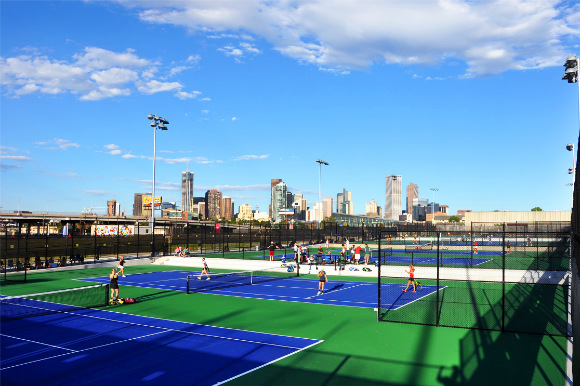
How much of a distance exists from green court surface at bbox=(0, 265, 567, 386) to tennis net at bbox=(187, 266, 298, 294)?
5752 mm

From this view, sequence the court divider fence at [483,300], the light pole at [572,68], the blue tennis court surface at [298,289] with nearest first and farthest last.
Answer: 1. the court divider fence at [483,300]
2. the light pole at [572,68]
3. the blue tennis court surface at [298,289]

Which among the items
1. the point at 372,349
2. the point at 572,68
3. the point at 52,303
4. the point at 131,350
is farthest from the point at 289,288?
the point at 572,68

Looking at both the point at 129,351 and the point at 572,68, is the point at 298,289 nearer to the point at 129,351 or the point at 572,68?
the point at 129,351

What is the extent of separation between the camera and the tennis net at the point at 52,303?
2234cm

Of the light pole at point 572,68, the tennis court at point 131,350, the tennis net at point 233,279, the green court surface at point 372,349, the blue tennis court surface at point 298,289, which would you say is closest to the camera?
the green court surface at point 372,349

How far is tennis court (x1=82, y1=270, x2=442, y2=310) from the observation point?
1029 inches

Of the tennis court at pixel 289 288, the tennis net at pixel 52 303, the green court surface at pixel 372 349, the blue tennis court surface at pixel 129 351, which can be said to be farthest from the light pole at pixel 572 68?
the tennis net at pixel 52 303

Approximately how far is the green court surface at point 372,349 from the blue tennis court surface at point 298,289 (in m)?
1.91

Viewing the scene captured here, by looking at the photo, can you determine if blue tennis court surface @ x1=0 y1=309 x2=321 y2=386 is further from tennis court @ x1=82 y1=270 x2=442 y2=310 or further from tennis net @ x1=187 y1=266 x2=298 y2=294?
tennis net @ x1=187 y1=266 x2=298 y2=294

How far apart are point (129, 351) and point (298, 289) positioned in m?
16.3

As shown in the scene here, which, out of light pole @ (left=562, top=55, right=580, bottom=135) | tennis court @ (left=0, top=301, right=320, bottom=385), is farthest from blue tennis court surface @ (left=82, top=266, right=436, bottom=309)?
light pole @ (left=562, top=55, right=580, bottom=135)

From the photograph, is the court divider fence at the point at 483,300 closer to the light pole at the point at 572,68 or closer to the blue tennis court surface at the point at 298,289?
the blue tennis court surface at the point at 298,289

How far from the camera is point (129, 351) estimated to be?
1543 cm

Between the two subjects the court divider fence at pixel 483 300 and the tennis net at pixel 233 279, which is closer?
the court divider fence at pixel 483 300
